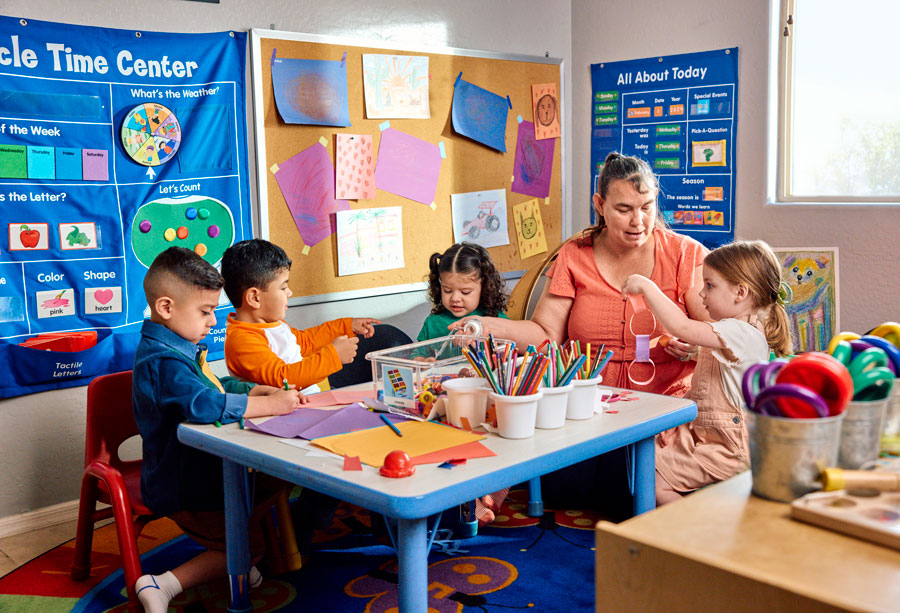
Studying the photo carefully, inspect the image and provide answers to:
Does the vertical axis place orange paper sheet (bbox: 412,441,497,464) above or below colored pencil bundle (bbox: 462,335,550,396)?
below

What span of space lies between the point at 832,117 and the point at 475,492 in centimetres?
262

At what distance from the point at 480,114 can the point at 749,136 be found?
1158mm

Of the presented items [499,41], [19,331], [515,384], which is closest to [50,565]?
[19,331]

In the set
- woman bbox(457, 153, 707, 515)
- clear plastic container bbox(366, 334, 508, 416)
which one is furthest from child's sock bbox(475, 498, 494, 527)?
clear plastic container bbox(366, 334, 508, 416)

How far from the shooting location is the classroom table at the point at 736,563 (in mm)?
831

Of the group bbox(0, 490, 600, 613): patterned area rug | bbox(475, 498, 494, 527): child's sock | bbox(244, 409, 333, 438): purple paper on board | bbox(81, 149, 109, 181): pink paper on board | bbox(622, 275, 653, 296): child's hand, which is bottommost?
bbox(0, 490, 600, 613): patterned area rug

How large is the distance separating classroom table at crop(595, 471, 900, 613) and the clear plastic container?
0.79 meters

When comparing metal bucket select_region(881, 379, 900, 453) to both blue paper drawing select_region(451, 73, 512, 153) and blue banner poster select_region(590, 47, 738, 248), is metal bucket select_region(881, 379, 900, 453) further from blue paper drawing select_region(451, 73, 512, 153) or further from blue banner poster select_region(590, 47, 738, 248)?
blue paper drawing select_region(451, 73, 512, 153)

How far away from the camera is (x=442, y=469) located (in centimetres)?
147

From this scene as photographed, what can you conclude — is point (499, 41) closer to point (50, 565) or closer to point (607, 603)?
point (50, 565)

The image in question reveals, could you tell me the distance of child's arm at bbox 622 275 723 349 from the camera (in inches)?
84.8

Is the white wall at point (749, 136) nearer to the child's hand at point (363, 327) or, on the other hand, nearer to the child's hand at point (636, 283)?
the child's hand at point (636, 283)

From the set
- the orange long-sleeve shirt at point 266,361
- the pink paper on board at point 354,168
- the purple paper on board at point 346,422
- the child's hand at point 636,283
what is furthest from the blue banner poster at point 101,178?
the child's hand at point 636,283

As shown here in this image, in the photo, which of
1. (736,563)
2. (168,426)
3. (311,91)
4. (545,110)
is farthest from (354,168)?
(736,563)
